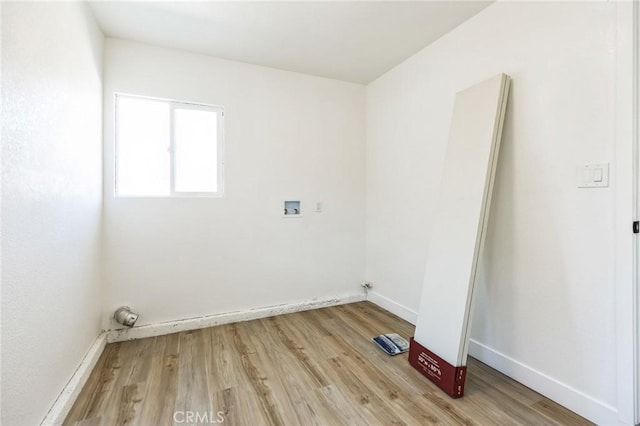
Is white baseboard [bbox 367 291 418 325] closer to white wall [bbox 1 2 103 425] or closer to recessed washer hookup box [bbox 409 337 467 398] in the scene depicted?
recessed washer hookup box [bbox 409 337 467 398]

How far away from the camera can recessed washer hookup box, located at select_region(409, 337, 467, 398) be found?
1742mm

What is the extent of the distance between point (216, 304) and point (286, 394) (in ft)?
4.45

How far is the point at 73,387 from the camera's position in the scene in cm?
168

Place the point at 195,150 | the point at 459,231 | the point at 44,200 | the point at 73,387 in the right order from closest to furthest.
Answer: the point at 44,200 → the point at 73,387 → the point at 459,231 → the point at 195,150

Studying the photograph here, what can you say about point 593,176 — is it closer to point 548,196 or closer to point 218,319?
point 548,196

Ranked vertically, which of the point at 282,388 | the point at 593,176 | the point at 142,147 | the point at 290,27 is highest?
the point at 290,27

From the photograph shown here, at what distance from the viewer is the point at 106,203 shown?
95.9 inches

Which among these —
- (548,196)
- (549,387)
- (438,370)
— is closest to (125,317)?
(438,370)

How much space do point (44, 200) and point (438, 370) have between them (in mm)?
2441

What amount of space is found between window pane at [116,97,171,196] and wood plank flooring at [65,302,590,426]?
4.52ft

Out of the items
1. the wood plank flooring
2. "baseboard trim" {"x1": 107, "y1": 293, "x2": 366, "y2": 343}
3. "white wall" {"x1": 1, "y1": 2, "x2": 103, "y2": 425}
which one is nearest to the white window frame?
"white wall" {"x1": 1, "y1": 2, "x2": 103, "y2": 425}

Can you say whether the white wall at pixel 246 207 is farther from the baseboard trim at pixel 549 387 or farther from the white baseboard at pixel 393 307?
the baseboard trim at pixel 549 387

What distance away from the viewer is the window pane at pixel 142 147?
2531 mm

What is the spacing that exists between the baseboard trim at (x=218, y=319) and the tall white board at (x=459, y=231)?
1.34 metres
